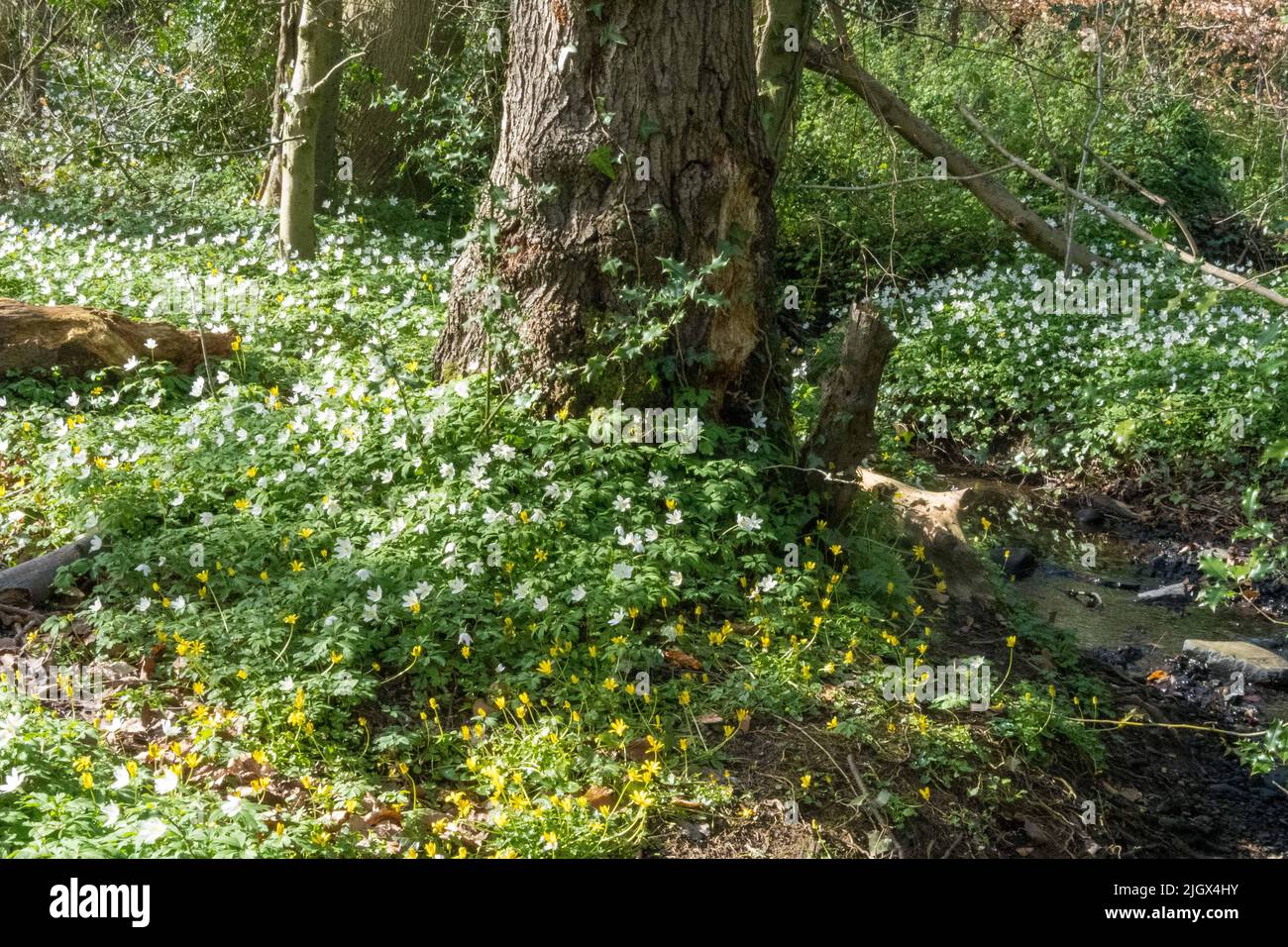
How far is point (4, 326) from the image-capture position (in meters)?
6.18

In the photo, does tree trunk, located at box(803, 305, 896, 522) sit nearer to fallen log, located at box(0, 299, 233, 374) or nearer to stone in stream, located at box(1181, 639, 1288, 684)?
stone in stream, located at box(1181, 639, 1288, 684)

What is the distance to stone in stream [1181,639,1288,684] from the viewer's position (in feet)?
19.2

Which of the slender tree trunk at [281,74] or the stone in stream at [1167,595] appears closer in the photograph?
the stone in stream at [1167,595]

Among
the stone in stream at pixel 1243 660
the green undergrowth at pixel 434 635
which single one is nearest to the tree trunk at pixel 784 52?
the green undergrowth at pixel 434 635

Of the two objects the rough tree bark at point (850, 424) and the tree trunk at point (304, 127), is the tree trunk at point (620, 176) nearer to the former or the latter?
the rough tree bark at point (850, 424)

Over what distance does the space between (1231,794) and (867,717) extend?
1756 mm

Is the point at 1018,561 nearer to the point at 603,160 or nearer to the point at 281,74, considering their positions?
the point at 603,160

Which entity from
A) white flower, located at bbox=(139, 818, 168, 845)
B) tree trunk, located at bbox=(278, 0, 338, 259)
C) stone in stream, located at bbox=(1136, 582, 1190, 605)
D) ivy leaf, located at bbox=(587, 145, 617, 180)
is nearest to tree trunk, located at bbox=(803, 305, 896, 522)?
ivy leaf, located at bbox=(587, 145, 617, 180)

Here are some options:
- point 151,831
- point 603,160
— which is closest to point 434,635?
point 151,831

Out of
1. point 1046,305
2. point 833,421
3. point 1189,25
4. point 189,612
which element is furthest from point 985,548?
point 1189,25

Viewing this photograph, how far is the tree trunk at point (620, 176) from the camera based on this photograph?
5043mm

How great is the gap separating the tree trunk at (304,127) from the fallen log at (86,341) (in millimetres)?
Result: 2026

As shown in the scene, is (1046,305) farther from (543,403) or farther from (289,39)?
(289,39)

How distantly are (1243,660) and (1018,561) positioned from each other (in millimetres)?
1435
